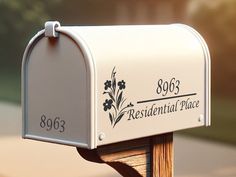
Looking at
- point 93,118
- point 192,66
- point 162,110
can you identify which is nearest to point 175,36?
point 192,66

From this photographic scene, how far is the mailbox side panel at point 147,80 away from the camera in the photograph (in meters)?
1.50

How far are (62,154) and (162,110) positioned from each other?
398cm

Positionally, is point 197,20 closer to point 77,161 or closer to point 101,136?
point 77,161

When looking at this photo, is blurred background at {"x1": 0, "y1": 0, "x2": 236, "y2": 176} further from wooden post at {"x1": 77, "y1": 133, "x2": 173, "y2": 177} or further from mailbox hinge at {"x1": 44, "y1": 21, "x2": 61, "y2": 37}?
mailbox hinge at {"x1": 44, "y1": 21, "x2": 61, "y2": 37}

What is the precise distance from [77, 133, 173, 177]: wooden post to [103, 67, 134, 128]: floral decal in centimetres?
8

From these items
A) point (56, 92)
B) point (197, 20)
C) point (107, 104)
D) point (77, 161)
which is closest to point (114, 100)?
point (107, 104)

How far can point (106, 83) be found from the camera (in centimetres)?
150

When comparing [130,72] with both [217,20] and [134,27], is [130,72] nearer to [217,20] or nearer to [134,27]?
[134,27]

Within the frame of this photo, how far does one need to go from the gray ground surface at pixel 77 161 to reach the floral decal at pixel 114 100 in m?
3.16

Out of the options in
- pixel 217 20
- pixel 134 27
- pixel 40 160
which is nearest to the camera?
pixel 134 27

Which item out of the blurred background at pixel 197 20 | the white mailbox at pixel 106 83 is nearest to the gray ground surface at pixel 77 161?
the blurred background at pixel 197 20

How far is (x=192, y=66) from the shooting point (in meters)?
1.73

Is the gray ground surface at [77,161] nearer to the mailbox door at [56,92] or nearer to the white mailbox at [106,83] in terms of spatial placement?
the white mailbox at [106,83]

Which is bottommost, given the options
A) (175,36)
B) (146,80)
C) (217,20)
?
(146,80)
